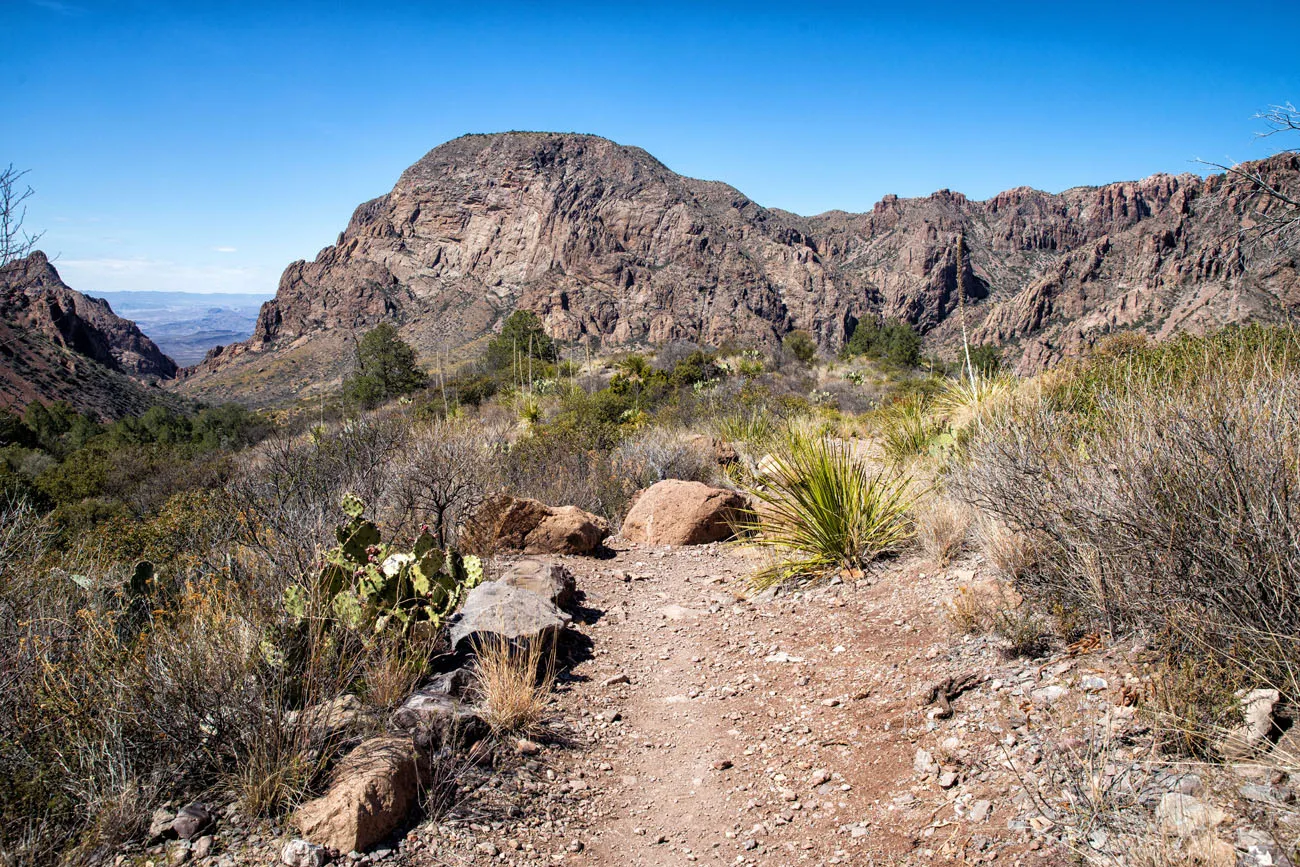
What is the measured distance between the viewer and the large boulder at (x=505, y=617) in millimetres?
4465

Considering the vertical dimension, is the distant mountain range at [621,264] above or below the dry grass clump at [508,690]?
above

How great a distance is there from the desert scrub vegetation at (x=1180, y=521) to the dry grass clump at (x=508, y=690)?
284 cm

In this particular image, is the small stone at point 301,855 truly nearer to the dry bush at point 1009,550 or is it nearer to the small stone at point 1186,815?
the small stone at point 1186,815

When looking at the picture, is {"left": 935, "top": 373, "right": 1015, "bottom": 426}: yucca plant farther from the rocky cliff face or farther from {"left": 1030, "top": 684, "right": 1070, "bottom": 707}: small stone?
the rocky cliff face

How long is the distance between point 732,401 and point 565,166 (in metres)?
117

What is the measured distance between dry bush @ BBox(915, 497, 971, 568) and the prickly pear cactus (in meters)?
3.47

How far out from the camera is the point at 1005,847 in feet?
8.25

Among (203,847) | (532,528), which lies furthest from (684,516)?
(203,847)

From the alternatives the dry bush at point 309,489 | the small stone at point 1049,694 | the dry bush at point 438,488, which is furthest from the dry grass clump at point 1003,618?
the dry bush at point 438,488

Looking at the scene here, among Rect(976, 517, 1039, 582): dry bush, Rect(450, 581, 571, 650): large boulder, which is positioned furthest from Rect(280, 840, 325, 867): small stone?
Rect(976, 517, 1039, 582): dry bush

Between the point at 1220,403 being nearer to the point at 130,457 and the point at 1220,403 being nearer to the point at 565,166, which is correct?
the point at 130,457

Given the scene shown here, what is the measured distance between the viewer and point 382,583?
14.5 ft

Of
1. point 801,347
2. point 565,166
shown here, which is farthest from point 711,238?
point 801,347

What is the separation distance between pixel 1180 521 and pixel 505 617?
12.1 feet
